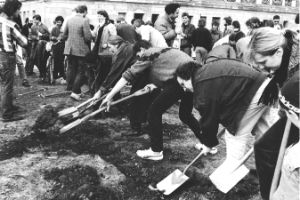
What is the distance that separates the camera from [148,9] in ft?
70.4

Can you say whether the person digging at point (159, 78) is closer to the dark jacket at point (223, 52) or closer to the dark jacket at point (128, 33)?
the dark jacket at point (128, 33)

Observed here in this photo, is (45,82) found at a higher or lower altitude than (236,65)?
lower

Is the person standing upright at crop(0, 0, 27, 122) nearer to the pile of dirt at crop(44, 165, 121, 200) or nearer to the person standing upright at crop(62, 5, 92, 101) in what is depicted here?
the person standing upright at crop(62, 5, 92, 101)

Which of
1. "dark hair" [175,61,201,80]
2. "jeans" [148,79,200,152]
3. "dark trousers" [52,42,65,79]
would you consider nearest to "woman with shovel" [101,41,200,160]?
"jeans" [148,79,200,152]

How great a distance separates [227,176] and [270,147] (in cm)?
123

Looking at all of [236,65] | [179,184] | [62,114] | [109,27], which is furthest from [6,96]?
[236,65]

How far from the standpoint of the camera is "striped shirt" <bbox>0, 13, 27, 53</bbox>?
5.67m

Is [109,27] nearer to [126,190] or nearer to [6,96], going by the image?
[6,96]

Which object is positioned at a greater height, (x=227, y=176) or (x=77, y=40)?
(x=77, y=40)

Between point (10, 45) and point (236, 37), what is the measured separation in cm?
414

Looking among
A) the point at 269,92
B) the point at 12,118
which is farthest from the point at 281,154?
the point at 12,118

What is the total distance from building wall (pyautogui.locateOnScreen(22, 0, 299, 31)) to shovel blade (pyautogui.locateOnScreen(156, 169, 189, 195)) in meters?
12.6

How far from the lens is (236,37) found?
6.98m

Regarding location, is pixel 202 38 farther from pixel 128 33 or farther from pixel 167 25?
pixel 128 33
